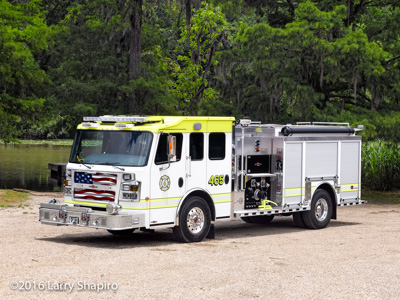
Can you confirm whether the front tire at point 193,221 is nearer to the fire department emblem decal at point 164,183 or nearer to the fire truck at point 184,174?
the fire truck at point 184,174

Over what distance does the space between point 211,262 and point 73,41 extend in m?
21.6

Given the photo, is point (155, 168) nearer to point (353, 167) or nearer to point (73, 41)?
point (353, 167)

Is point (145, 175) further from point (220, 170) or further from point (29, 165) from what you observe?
point (29, 165)

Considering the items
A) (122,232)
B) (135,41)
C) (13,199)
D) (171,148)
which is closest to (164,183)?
(171,148)

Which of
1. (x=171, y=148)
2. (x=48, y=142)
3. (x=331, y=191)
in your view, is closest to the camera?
(x=171, y=148)

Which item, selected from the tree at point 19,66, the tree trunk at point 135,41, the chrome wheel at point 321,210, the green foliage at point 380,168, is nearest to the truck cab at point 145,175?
the chrome wheel at point 321,210

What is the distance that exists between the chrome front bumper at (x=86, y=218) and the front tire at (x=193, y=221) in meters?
0.99

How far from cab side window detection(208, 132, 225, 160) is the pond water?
54.9 feet

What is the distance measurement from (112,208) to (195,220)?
193 cm

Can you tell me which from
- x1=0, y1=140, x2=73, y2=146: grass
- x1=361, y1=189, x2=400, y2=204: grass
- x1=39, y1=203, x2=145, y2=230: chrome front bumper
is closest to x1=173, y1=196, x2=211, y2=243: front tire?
x1=39, y1=203, x2=145, y2=230: chrome front bumper

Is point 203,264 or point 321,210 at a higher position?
point 321,210

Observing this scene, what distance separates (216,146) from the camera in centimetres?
1469

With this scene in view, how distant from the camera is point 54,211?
44.8ft

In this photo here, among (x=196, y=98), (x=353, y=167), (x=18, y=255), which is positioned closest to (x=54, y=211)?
(x=18, y=255)
